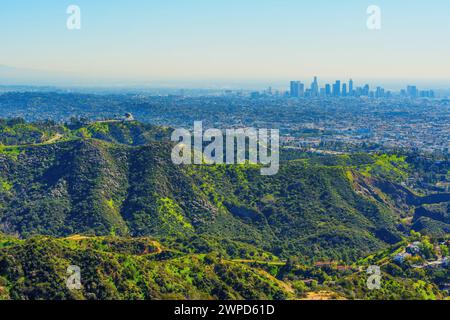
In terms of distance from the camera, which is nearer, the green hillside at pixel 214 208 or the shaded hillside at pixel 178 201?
the green hillside at pixel 214 208

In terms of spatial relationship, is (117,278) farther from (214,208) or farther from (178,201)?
(214,208)

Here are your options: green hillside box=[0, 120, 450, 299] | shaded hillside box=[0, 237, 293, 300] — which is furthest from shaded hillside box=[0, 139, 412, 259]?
shaded hillside box=[0, 237, 293, 300]

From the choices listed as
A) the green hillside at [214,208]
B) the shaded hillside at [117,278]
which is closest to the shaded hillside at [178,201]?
the green hillside at [214,208]

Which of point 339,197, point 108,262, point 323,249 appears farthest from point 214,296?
point 339,197

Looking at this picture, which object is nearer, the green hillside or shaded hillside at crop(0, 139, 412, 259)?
the green hillside

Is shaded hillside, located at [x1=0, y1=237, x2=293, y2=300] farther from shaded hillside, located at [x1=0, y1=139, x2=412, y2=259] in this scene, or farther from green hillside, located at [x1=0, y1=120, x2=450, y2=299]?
shaded hillside, located at [x1=0, y1=139, x2=412, y2=259]

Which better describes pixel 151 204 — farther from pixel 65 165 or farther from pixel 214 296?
pixel 214 296

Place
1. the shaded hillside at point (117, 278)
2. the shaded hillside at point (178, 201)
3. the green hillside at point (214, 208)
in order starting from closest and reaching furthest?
the shaded hillside at point (117, 278) → the green hillside at point (214, 208) → the shaded hillside at point (178, 201)

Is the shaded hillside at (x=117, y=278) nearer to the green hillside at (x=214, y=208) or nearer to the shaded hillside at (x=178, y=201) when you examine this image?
the green hillside at (x=214, y=208)

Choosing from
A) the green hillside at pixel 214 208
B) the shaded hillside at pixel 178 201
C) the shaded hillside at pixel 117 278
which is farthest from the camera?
the shaded hillside at pixel 178 201

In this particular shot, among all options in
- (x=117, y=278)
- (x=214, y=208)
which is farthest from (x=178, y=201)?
(x=117, y=278)

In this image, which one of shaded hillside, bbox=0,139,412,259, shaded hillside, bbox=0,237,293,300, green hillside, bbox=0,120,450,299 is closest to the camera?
shaded hillside, bbox=0,237,293,300
